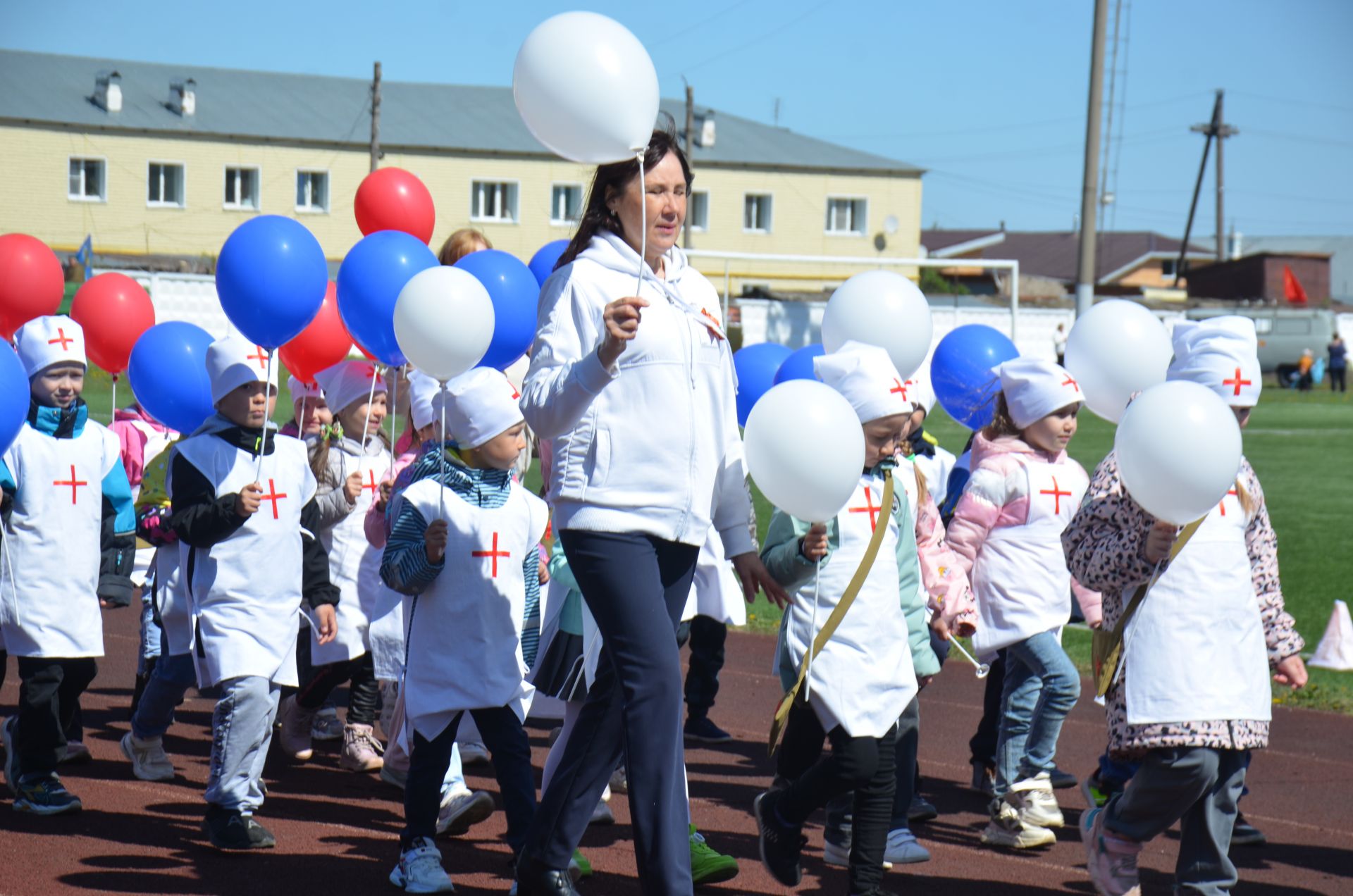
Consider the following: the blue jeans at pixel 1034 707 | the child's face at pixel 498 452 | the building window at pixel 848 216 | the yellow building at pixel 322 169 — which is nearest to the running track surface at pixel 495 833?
the blue jeans at pixel 1034 707

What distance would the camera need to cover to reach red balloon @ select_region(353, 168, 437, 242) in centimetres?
832

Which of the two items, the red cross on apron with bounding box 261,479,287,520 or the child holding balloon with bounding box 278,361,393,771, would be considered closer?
the red cross on apron with bounding box 261,479,287,520

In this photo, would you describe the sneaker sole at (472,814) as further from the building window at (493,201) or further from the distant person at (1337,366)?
the building window at (493,201)

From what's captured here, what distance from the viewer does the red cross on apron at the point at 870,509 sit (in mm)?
5031

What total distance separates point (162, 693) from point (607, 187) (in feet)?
9.90

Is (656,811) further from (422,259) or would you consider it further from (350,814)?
(422,259)

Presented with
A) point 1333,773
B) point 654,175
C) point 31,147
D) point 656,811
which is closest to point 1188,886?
point 656,811

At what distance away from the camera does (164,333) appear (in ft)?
22.8

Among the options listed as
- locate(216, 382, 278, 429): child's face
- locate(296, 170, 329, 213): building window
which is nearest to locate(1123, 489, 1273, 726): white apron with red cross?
locate(216, 382, 278, 429): child's face

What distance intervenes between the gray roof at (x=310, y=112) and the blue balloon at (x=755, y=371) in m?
43.6

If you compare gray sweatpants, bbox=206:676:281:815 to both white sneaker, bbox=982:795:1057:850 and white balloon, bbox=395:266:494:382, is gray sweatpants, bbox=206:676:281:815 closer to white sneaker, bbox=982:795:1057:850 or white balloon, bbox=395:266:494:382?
white balloon, bbox=395:266:494:382

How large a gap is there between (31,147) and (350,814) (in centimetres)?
5115

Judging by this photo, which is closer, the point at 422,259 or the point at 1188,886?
the point at 1188,886

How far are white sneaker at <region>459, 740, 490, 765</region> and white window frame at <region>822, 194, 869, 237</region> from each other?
57537 mm
